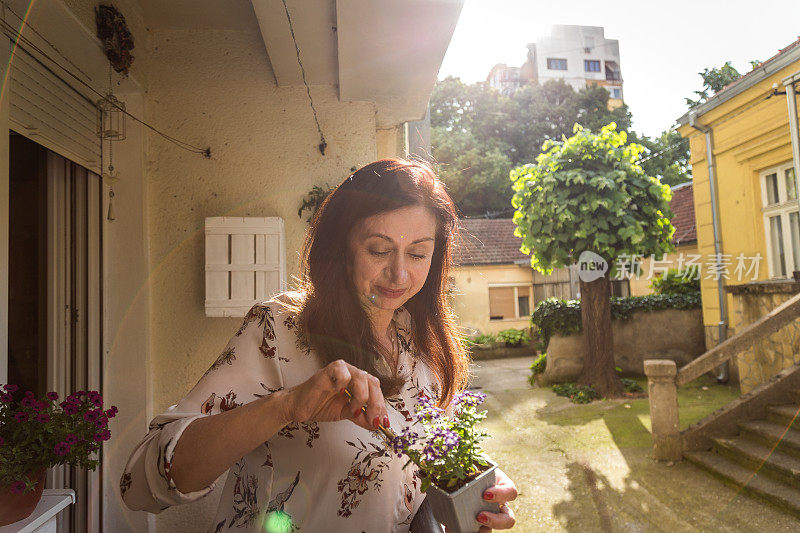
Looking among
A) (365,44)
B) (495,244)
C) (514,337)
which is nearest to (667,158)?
(495,244)

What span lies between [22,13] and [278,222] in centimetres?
151

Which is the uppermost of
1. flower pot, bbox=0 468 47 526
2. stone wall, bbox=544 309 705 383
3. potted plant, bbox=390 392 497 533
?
potted plant, bbox=390 392 497 533

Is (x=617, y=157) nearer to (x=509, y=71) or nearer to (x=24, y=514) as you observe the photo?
(x=24, y=514)

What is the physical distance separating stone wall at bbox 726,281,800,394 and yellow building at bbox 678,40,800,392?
2 cm

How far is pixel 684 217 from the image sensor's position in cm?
1313

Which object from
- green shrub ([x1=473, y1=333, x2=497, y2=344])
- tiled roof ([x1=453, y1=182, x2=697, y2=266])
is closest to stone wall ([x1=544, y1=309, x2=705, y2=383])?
tiled roof ([x1=453, y1=182, x2=697, y2=266])

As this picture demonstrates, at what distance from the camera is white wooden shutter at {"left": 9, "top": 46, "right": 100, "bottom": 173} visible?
2.12 m

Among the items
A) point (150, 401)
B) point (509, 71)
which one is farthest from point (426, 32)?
point (509, 71)

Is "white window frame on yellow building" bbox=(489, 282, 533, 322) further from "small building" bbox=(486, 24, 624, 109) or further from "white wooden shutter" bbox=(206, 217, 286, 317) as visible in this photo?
"small building" bbox=(486, 24, 624, 109)

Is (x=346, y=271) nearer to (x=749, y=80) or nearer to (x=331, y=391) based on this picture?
(x=331, y=391)

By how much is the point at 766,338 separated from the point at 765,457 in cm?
270

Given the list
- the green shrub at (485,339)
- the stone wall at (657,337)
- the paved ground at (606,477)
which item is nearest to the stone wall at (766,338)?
the paved ground at (606,477)

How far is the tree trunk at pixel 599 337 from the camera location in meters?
8.22

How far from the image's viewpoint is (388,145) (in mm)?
3934
